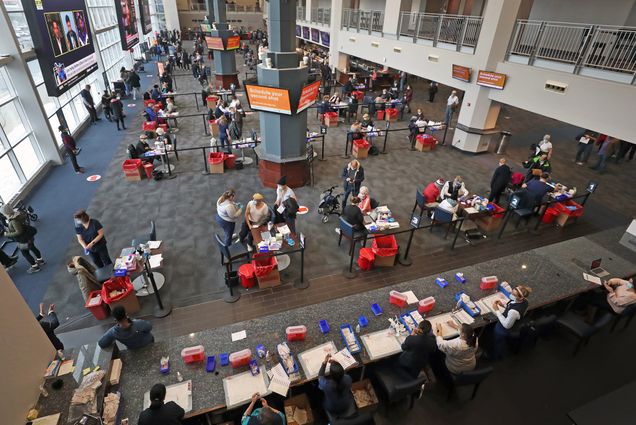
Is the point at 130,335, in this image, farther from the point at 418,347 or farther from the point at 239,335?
the point at 418,347

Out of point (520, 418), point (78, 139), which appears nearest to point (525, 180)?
point (520, 418)

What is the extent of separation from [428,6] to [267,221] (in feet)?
70.9

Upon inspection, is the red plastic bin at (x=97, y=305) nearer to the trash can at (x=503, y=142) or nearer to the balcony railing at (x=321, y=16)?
the trash can at (x=503, y=142)

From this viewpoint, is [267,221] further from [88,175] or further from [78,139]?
[78,139]

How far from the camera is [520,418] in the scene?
5301mm

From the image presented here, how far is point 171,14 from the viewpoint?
149 feet

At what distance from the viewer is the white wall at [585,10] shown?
1290cm

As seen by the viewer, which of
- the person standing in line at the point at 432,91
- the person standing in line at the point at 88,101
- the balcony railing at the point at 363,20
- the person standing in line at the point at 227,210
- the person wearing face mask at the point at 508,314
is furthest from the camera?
the person standing in line at the point at 432,91

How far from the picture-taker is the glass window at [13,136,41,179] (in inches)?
434

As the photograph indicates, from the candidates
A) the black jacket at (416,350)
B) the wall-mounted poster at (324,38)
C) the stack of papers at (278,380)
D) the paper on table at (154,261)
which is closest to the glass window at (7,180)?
Answer: the paper on table at (154,261)

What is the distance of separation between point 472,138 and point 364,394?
41.2 feet

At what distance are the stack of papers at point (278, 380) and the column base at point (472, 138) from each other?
13159mm

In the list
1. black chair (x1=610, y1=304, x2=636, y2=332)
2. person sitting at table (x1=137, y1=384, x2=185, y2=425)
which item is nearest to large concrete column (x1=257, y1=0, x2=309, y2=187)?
person sitting at table (x1=137, y1=384, x2=185, y2=425)

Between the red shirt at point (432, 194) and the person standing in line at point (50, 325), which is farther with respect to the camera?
the red shirt at point (432, 194)
